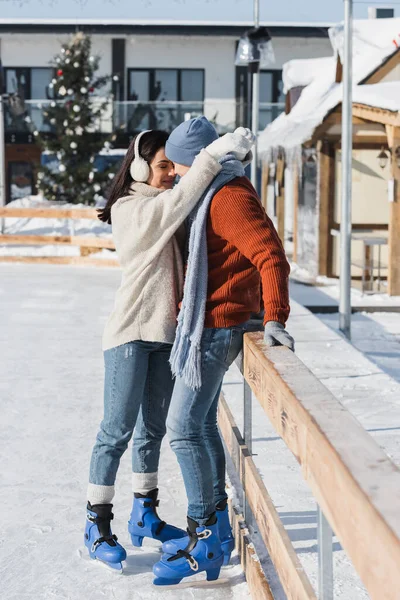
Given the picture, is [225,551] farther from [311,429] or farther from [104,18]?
[104,18]

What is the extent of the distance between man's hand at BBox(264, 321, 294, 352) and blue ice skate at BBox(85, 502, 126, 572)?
0.99m

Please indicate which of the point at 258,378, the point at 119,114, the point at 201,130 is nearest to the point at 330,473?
the point at 258,378

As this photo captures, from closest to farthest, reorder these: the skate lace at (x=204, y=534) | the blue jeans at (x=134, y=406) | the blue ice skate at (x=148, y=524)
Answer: the skate lace at (x=204, y=534)
the blue jeans at (x=134, y=406)
the blue ice skate at (x=148, y=524)

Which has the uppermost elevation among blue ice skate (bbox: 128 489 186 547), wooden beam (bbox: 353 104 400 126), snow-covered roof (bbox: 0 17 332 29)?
snow-covered roof (bbox: 0 17 332 29)

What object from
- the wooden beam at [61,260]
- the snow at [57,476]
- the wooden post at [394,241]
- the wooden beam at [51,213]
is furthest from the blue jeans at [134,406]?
the wooden beam at [51,213]

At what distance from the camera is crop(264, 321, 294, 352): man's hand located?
3211 millimetres

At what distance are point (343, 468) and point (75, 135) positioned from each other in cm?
2397

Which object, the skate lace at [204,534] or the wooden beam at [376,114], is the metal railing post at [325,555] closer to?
the skate lace at [204,534]

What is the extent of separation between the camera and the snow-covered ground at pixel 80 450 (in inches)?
148

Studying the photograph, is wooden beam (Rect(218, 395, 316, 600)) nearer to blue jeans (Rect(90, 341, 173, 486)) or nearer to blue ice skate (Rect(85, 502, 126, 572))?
blue jeans (Rect(90, 341, 173, 486))

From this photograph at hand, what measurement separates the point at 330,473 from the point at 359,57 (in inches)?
692

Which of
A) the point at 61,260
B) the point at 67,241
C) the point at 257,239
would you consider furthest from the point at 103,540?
the point at 67,241

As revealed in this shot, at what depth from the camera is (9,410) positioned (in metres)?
6.61

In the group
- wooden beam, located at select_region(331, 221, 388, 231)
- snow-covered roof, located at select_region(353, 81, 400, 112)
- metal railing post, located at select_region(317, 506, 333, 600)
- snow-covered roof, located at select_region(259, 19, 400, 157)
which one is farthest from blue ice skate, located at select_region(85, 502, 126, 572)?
wooden beam, located at select_region(331, 221, 388, 231)
